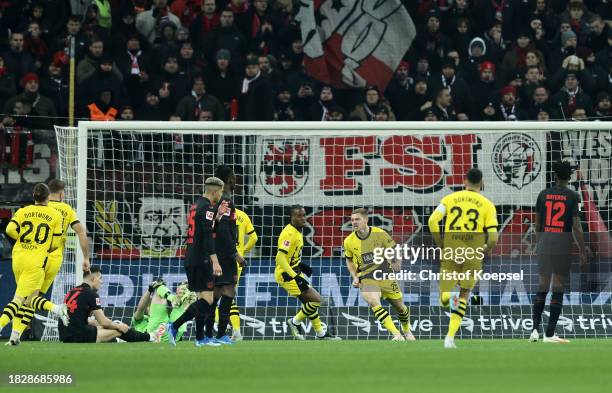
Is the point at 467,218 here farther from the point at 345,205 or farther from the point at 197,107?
the point at 197,107

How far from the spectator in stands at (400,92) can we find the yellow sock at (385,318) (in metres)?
4.63

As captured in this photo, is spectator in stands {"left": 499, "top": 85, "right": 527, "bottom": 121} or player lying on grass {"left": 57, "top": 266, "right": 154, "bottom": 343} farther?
spectator in stands {"left": 499, "top": 85, "right": 527, "bottom": 121}

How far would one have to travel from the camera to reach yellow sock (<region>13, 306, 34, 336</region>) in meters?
15.1

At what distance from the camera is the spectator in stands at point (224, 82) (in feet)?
65.8

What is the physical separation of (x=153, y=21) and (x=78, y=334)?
6932mm

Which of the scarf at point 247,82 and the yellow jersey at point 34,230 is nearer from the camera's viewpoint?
the yellow jersey at point 34,230

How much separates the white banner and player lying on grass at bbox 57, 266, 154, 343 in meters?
2.95

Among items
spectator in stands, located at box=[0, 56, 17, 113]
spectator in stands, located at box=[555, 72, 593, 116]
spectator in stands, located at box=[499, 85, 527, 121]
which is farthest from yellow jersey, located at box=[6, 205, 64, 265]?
spectator in stands, located at box=[555, 72, 593, 116]

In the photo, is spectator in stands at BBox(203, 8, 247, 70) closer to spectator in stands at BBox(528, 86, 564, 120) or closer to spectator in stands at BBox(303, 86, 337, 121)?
spectator in stands at BBox(303, 86, 337, 121)

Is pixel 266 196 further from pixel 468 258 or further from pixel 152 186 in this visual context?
pixel 468 258

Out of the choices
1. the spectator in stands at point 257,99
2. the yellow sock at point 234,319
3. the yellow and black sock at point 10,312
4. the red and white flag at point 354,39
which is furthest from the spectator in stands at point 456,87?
the yellow and black sock at point 10,312

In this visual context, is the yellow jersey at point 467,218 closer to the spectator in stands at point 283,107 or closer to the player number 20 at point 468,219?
the player number 20 at point 468,219

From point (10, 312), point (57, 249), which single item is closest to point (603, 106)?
point (57, 249)

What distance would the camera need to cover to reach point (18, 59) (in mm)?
19875
